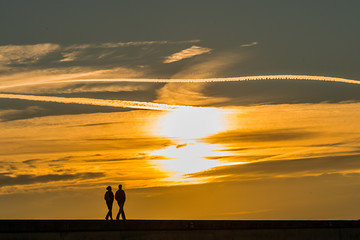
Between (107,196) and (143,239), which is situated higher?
(107,196)

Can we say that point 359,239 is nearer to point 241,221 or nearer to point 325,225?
point 325,225

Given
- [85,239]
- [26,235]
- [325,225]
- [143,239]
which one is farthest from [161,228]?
[325,225]

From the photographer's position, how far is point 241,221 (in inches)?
1779

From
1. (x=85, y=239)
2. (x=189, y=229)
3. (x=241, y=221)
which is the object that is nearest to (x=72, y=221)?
(x=85, y=239)

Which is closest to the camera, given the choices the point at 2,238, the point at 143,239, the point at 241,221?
the point at 2,238

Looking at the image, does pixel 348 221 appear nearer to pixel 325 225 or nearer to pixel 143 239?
pixel 325 225

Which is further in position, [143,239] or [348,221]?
[348,221]

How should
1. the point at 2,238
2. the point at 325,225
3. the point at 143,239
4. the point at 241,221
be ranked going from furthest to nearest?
1. the point at 325,225
2. the point at 241,221
3. the point at 143,239
4. the point at 2,238

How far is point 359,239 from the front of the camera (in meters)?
A: 50.7

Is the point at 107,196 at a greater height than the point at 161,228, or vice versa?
the point at 107,196

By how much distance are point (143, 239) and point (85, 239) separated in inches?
127

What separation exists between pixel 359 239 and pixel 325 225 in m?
3.39

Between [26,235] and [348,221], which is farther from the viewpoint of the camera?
[348,221]

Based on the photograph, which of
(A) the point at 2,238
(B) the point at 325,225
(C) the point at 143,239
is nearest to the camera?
(A) the point at 2,238
